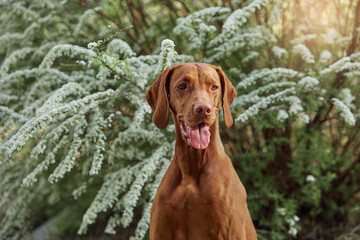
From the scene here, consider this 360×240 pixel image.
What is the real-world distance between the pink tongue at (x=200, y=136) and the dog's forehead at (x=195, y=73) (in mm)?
255

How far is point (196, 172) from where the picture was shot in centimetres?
194

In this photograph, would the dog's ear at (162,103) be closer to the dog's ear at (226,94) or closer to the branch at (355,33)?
the dog's ear at (226,94)

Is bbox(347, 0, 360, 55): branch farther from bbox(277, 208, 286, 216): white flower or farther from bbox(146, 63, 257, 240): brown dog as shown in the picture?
bbox(146, 63, 257, 240): brown dog

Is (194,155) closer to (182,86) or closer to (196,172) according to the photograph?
(196,172)

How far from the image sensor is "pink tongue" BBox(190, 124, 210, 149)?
179 cm

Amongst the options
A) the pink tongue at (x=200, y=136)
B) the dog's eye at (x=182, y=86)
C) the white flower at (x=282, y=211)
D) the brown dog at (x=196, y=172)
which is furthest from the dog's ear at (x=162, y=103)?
the white flower at (x=282, y=211)

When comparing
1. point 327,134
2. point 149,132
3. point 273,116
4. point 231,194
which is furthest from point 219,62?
point 231,194

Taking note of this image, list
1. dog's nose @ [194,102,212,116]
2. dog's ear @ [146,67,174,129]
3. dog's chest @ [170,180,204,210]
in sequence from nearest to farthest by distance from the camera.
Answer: dog's nose @ [194,102,212,116] < dog's chest @ [170,180,204,210] < dog's ear @ [146,67,174,129]

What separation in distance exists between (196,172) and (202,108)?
1.28 feet

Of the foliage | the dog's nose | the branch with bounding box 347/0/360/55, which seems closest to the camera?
the dog's nose

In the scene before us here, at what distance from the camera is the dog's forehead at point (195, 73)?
6.23ft

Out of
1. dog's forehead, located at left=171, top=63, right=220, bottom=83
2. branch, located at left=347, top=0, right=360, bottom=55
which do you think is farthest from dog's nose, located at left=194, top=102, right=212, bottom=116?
branch, located at left=347, top=0, right=360, bottom=55

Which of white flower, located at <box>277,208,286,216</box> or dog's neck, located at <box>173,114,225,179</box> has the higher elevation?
dog's neck, located at <box>173,114,225,179</box>

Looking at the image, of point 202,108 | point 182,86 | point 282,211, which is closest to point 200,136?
point 202,108
